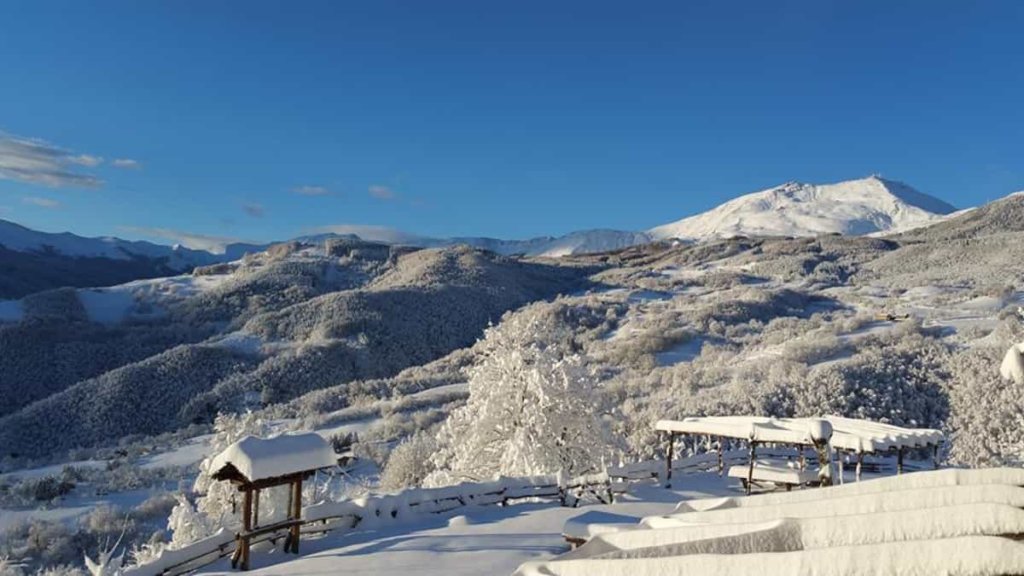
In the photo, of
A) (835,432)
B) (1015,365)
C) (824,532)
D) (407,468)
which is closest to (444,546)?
(824,532)

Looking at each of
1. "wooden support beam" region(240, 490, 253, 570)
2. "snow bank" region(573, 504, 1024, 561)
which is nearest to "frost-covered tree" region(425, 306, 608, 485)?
"wooden support beam" region(240, 490, 253, 570)

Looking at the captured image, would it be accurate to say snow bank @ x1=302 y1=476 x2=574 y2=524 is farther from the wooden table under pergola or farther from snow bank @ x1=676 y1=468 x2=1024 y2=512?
snow bank @ x1=676 y1=468 x2=1024 y2=512

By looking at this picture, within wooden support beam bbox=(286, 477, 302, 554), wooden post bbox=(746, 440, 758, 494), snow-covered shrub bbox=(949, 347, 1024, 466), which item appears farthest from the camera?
snow-covered shrub bbox=(949, 347, 1024, 466)

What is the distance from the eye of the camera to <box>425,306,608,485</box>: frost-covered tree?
72.9 feet

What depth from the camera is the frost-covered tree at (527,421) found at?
2223cm

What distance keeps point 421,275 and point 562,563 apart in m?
90.3

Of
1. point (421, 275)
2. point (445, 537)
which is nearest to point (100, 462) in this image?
point (445, 537)

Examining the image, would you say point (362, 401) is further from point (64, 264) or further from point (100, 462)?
point (64, 264)

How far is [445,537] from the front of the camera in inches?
545

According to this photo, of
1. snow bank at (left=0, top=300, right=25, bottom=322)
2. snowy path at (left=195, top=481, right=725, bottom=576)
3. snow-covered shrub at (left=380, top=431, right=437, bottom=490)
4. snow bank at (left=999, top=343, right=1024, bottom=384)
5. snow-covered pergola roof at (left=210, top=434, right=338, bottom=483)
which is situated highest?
snow bank at (left=0, top=300, right=25, bottom=322)

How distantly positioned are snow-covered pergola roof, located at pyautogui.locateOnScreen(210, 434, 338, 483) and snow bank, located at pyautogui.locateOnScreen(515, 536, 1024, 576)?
30.2ft

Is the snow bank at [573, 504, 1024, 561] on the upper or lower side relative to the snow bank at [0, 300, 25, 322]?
lower

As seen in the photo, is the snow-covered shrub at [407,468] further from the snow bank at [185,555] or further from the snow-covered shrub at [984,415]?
the snow-covered shrub at [984,415]

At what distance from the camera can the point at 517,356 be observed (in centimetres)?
2336
